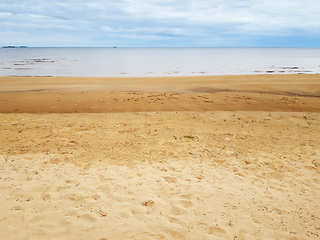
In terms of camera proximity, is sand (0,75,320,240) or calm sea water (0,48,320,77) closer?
sand (0,75,320,240)

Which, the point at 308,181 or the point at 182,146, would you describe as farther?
the point at 182,146

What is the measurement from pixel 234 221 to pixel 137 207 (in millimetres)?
1555

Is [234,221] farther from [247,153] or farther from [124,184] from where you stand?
[247,153]

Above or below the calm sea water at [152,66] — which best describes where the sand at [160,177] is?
below

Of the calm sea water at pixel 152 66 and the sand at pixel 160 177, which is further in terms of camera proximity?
the calm sea water at pixel 152 66

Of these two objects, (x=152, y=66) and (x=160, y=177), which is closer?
(x=160, y=177)

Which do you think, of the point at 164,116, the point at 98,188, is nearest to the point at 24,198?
the point at 98,188

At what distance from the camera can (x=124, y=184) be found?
15.6 ft

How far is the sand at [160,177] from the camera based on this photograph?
3.67 metres

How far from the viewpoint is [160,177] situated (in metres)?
5.02

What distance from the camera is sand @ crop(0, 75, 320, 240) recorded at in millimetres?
3674

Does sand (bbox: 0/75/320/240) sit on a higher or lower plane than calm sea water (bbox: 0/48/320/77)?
lower

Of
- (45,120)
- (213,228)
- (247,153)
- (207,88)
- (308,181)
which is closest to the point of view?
(213,228)

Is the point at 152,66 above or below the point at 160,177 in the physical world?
above
